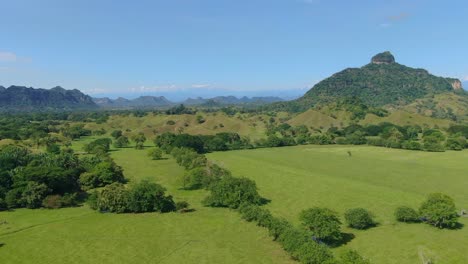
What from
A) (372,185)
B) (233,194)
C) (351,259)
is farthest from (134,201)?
(372,185)

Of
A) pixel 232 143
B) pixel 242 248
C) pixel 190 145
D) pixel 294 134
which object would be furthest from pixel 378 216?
pixel 294 134

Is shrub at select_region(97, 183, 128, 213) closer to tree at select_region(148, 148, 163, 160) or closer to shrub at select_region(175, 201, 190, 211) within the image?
shrub at select_region(175, 201, 190, 211)

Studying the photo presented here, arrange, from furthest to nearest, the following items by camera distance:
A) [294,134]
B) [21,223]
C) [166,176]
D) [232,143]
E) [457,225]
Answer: [294,134] < [232,143] < [166,176] < [21,223] < [457,225]

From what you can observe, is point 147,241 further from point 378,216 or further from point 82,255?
point 378,216

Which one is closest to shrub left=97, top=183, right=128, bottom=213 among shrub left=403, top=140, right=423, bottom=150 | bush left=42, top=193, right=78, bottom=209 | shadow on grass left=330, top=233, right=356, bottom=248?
bush left=42, top=193, right=78, bottom=209

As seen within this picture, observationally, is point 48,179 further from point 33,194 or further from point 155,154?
point 155,154

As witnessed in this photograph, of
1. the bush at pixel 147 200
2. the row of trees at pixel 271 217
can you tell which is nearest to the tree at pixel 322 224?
the row of trees at pixel 271 217
